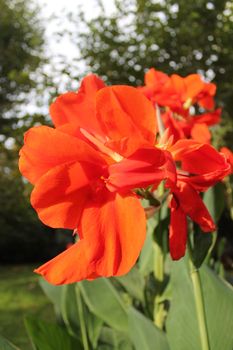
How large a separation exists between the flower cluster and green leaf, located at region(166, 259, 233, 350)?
25 cm

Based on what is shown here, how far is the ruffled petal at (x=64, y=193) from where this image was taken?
1.65 feet

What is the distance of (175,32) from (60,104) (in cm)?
371

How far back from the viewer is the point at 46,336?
906mm

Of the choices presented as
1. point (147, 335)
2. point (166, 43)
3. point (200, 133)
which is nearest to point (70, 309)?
point (147, 335)

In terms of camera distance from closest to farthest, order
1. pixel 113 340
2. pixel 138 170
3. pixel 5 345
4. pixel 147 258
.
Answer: pixel 138 170, pixel 5 345, pixel 113 340, pixel 147 258

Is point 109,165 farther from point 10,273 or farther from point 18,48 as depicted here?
point 18,48

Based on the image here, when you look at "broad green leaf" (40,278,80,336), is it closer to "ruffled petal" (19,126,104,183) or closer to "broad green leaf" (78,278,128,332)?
"broad green leaf" (78,278,128,332)

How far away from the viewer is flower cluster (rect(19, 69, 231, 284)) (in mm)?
499

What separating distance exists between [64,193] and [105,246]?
7cm

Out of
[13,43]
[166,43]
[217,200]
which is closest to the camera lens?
[217,200]

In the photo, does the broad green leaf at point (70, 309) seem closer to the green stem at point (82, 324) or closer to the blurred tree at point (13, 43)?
the green stem at point (82, 324)

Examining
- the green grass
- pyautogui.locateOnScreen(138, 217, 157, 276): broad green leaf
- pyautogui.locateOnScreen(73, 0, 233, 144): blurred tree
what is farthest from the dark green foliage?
pyautogui.locateOnScreen(138, 217, 157, 276): broad green leaf

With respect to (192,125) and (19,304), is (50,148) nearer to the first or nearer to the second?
(192,125)

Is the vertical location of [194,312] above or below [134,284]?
above
